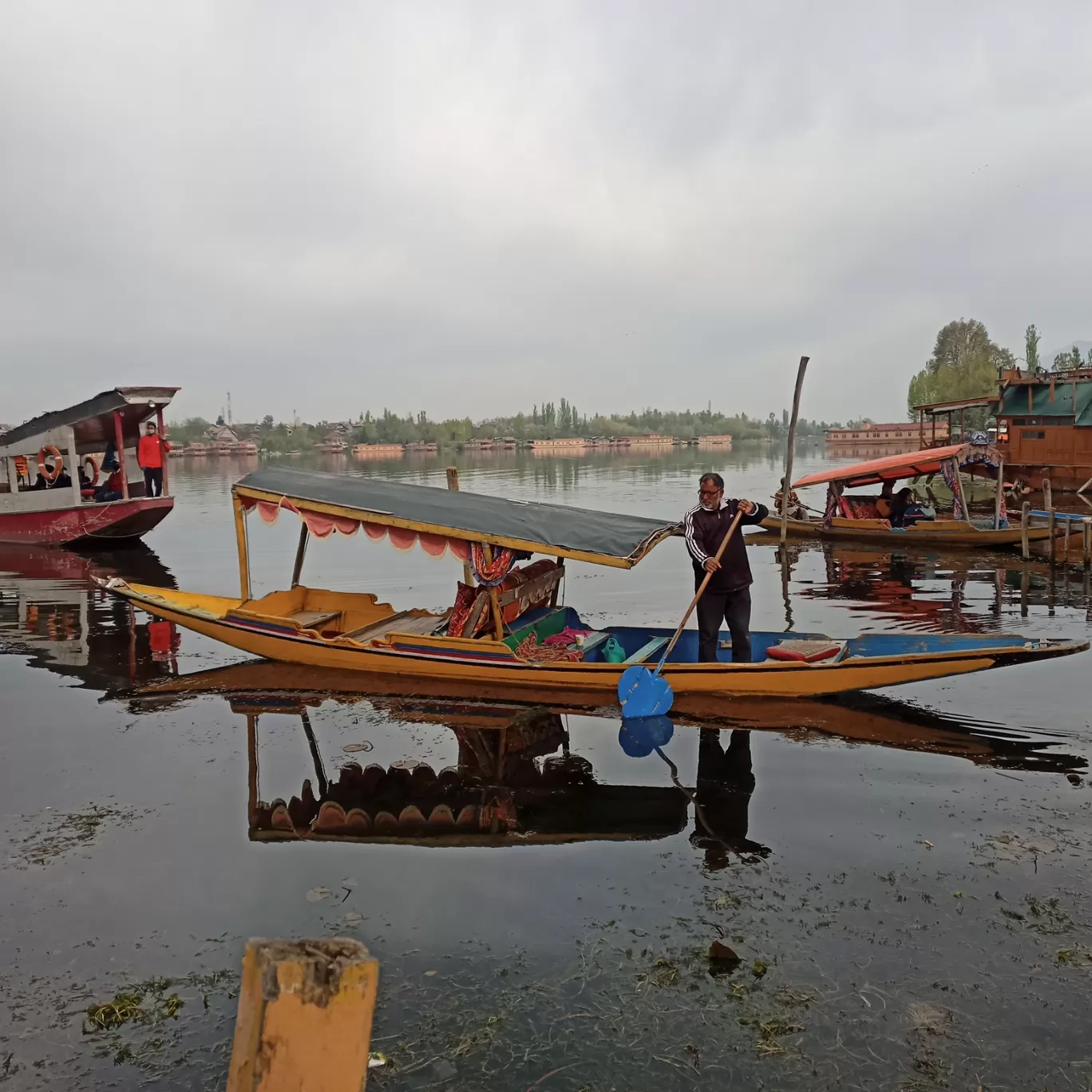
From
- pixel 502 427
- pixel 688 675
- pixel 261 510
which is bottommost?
pixel 688 675

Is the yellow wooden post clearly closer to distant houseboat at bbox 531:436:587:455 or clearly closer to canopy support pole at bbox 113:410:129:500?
canopy support pole at bbox 113:410:129:500

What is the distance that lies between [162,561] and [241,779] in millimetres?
16401

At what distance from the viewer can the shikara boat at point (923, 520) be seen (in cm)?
1905

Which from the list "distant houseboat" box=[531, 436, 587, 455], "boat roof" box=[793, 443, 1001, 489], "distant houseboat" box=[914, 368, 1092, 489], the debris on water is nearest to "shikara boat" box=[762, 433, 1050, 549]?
"boat roof" box=[793, 443, 1001, 489]

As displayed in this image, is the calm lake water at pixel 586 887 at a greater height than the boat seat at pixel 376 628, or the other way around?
the boat seat at pixel 376 628

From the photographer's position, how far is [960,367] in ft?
210

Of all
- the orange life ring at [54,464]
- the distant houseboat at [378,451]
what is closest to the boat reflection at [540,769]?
the orange life ring at [54,464]

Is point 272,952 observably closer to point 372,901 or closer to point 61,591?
point 372,901

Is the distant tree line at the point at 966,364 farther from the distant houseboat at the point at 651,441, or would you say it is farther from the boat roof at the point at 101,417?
the distant houseboat at the point at 651,441

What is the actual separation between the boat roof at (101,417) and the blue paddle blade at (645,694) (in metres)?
17.6

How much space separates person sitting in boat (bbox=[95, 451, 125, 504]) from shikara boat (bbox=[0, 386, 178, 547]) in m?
0.22

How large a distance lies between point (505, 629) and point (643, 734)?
2.16 m

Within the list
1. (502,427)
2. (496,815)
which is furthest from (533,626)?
(502,427)

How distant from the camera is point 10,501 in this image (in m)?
23.2
